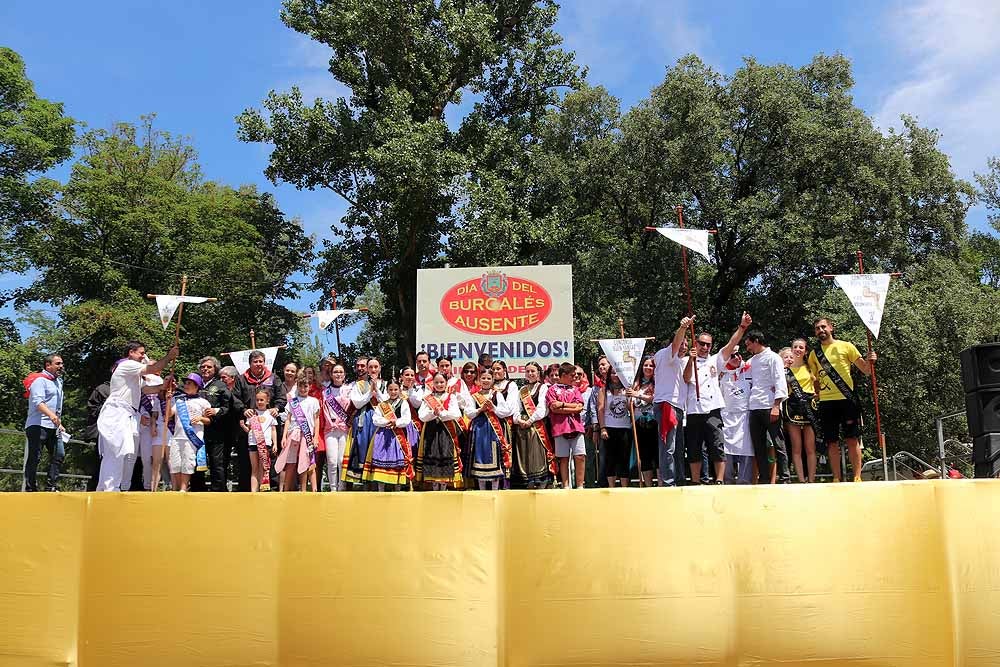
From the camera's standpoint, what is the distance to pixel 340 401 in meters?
8.77

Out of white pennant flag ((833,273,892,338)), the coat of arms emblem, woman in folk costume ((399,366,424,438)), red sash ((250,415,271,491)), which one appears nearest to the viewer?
white pennant flag ((833,273,892,338))

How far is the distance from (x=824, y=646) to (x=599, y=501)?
1.27 meters

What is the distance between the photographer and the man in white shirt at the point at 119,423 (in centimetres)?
753

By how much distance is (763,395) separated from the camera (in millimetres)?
7875

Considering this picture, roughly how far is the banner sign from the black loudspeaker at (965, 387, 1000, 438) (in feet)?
20.9

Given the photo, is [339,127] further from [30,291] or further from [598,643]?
[598,643]

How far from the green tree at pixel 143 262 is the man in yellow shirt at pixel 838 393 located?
19596 millimetres

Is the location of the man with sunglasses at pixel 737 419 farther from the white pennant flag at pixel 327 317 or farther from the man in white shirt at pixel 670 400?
the white pennant flag at pixel 327 317

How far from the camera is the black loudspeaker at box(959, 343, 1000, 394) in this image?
6113 mm

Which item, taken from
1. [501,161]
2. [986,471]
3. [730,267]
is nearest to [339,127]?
[501,161]

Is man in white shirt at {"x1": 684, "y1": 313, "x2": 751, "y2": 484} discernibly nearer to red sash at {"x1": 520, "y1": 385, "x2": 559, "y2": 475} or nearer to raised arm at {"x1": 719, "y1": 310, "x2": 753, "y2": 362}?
raised arm at {"x1": 719, "y1": 310, "x2": 753, "y2": 362}

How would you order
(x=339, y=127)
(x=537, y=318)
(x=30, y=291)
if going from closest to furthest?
(x=537, y=318) < (x=339, y=127) < (x=30, y=291)

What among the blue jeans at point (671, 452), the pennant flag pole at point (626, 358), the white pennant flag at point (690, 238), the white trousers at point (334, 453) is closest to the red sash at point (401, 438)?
the white trousers at point (334, 453)

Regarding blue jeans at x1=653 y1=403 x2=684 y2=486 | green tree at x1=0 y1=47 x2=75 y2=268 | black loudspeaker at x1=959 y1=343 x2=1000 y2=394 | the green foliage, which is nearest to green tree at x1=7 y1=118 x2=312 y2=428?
green tree at x1=0 y1=47 x2=75 y2=268
